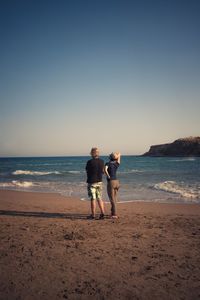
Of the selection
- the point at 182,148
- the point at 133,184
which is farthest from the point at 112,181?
the point at 182,148

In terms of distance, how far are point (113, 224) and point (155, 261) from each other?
2.44 m

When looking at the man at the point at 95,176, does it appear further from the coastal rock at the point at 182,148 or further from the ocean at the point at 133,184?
the coastal rock at the point at 182,148

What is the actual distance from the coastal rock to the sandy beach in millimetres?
109832

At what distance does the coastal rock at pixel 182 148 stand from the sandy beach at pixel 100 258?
360ft

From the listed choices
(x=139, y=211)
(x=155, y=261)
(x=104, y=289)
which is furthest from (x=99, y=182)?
(x=104, y=289)

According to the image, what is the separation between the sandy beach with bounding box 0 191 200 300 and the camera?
124 inches

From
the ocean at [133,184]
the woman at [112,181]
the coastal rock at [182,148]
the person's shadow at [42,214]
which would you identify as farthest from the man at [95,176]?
the coastal rock at [182,148]

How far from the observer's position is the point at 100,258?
406 cm

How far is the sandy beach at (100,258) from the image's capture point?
10.3 feet

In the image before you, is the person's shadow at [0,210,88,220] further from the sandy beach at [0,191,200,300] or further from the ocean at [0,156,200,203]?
the ocean at [0,156,200,203]

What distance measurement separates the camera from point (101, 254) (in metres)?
4.23

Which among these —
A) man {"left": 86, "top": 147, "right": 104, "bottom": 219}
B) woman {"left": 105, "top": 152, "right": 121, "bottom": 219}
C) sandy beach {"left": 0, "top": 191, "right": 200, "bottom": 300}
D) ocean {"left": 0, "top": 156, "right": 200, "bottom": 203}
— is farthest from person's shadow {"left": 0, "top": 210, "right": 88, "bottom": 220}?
ocean {"left": 0, "top": 156, "right": 200, "bottom": 203}

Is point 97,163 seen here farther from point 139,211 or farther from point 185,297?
point 185,297

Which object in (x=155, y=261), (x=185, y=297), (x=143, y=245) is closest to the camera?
(x=185, y=297)
